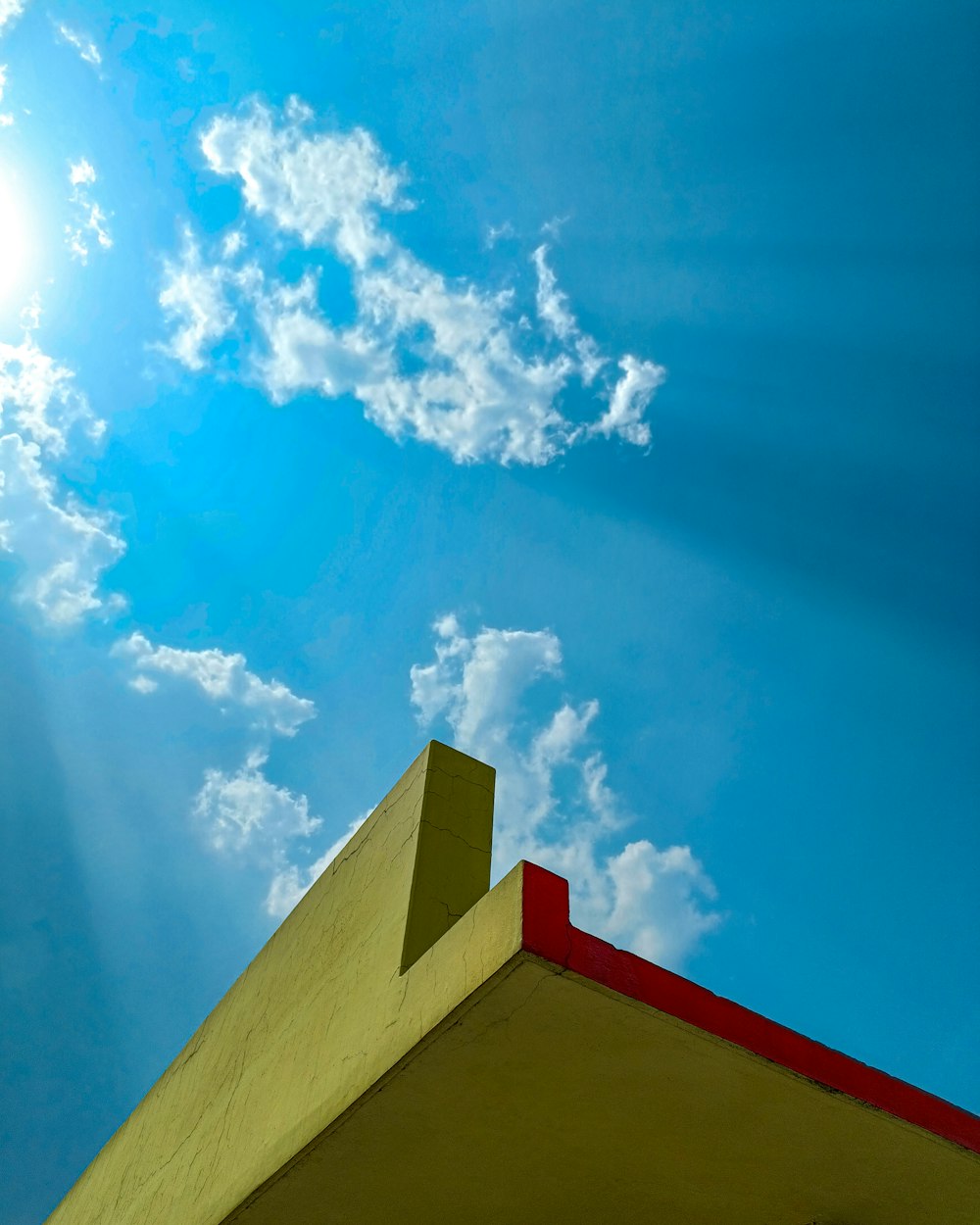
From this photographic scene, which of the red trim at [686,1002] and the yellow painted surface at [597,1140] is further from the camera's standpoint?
the yellow painted surface at [597,1140]

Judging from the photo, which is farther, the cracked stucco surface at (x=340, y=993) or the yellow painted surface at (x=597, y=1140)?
the cracked stucco surface at (x=340, y=993)

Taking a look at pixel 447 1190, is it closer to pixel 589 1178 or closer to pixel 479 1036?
pixel 589 1178

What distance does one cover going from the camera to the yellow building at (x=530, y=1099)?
4.52 ft

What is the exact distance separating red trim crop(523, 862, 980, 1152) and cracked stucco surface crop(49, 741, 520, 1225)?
5 centimetres

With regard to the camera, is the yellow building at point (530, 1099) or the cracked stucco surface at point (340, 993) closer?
the yellow building at point (530, 1099)

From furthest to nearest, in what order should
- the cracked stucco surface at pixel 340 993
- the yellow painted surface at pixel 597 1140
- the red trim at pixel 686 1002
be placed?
the cracked stucco surface at pixel 340 993 → the yellow painted surface at pixel 597 1140 → the red trim at pixel 686 1002

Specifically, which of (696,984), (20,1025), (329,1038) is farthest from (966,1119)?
(20,1025)

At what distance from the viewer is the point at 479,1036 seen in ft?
4.68

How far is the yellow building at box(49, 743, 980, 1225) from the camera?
138 centimetres

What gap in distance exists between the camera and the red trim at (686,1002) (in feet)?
4.27

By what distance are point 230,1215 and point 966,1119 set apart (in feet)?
6.22

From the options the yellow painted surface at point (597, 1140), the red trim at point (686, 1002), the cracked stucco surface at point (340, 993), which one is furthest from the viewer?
the cracked stucco surface at point (340, 993)

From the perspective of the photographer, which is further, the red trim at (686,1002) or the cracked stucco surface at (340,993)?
the cracked stucco surface at (340,993)

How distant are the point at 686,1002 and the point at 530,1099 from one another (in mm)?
470
